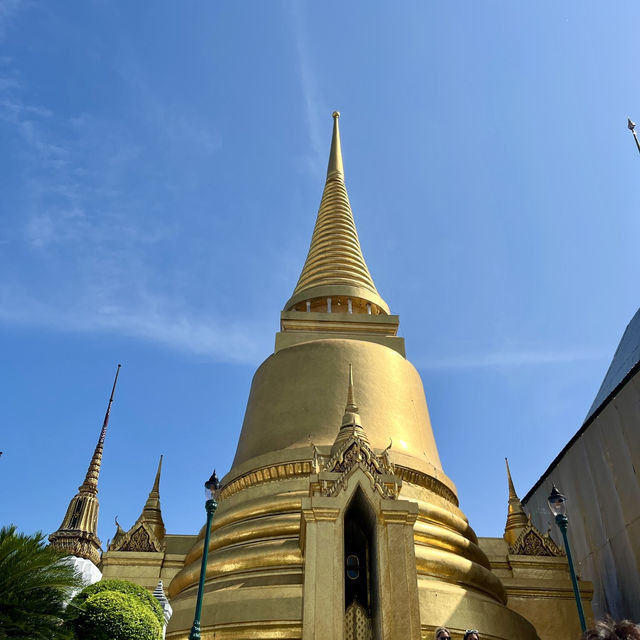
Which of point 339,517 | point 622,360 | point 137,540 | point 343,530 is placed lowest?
point 343,530

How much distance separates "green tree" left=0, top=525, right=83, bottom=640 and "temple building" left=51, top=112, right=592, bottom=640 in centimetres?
314

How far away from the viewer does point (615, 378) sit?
79.4ft

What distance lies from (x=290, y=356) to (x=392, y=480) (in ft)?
21.2

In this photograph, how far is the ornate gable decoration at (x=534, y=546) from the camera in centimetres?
1405

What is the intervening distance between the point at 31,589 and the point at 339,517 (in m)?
4.33

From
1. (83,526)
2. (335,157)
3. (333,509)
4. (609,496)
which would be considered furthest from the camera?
(335,157)

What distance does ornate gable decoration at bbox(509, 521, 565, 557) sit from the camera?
14.1 metres

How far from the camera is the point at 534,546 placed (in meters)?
14.2

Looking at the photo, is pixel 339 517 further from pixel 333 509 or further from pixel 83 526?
pixel 83 526

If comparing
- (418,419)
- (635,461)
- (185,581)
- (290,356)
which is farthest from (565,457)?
(185,581)

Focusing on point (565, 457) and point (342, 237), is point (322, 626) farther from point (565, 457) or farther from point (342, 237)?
point (342, 237)

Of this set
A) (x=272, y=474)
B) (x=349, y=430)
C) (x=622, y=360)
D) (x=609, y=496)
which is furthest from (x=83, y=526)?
(x=622, y=360)

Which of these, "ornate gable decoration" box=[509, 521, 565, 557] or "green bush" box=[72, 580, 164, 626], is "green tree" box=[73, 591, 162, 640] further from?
"ornate gable decoration" box=[509, 521, 565, 557]

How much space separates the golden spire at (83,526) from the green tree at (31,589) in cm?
1281
